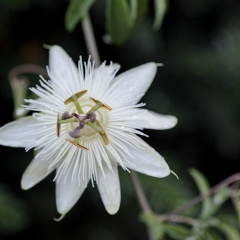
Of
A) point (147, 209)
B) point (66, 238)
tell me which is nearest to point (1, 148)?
point (66, 238)

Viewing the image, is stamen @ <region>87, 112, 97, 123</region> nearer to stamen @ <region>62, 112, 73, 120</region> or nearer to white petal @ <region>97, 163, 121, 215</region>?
stamen @ <region>62, 112, 73, 120</region>

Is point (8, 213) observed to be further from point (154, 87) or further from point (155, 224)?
point (154, 87)

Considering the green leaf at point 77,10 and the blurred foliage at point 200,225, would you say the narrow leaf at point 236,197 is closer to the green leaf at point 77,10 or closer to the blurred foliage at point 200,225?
the blurred foliage at point 200,225

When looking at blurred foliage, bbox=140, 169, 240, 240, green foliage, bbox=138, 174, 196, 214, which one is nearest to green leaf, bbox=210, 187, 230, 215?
blurred foliage, bbox=140, 169, 240, 240

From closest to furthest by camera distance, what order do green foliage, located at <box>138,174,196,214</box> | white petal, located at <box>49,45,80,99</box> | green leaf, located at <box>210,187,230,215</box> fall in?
white petal, located at <box>49,45,80,99</box>, green leaf, located at <box>210,187,230,215</box>, green foliage, located at <box>138,174,196,214</box>

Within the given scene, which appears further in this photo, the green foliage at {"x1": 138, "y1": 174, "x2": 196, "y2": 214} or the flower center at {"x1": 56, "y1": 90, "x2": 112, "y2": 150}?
the green foliage at {"x1": 138, "y1": 174, "x2": 196, "y2": 214}

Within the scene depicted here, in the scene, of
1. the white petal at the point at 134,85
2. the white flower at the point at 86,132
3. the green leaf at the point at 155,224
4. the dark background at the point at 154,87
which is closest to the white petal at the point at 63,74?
the white flower at the point at 86,132
